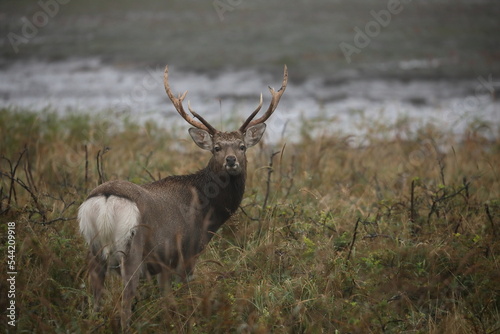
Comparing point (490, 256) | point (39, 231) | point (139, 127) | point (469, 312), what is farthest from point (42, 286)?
point (139, 127)

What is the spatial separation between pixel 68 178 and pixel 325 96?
10.6 meters

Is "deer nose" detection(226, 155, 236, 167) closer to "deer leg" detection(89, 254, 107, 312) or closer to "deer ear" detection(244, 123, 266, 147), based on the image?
"deer ear" detection(244, 123, 266, 147)

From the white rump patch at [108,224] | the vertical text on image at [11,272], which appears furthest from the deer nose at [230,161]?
the vertical text on image at [11,272]

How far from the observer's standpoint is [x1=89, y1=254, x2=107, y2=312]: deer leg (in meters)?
4.52

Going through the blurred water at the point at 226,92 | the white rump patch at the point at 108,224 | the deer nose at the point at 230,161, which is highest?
the blurred water at the point at 226,92

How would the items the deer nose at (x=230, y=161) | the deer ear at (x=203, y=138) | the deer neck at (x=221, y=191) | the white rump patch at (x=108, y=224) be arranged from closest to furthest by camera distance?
the white rump patch at (x=108, y=224) < the deer nose at (x=230, y=161) < the deer neck at (x=221, y=191) < the deer ear at (x=203, y=138)

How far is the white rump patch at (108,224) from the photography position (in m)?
4.40

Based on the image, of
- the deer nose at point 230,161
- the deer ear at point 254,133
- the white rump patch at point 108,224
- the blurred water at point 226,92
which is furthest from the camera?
the blurred water at point 226,92

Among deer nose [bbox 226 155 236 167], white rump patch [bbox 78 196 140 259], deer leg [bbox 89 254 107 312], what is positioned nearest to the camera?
white rump patch [bbox 78 196 140 259]

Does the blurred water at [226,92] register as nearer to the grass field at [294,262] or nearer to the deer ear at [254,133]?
the grass field at [294,262]

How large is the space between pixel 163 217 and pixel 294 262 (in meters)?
1.32

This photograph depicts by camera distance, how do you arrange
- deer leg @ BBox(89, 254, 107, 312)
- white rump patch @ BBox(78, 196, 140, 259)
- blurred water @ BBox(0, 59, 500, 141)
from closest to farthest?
white rump patch @ BBox(78, 196, 140, 259) → deer leg @ BBox(89, 254, 107, 312) → blurred water @ BBox(0, 59, 500, 141)

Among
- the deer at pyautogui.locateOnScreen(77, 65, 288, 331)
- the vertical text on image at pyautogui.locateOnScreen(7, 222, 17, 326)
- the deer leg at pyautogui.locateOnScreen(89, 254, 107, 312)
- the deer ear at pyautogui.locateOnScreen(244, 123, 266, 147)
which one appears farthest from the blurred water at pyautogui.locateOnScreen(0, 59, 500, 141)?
the deer leg at pyautogui.locateOnScreen(89, 254, 107, 312)

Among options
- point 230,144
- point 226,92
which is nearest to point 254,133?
point 230,144
